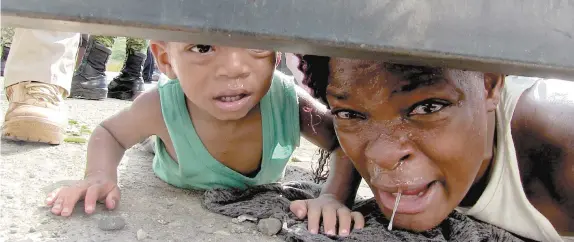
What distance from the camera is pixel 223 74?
1.94 metres

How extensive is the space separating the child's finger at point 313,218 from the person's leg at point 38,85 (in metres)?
1.50

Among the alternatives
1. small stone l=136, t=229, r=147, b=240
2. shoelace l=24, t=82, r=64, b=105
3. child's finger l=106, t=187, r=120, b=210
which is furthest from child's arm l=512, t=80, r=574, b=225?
shoelace l=24, t=82, r=64, b=105

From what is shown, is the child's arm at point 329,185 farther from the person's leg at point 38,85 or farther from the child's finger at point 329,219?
the person's leg at point 38,85

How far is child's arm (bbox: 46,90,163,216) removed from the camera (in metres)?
1.92

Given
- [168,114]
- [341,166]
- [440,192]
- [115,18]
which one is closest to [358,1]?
[115,18]

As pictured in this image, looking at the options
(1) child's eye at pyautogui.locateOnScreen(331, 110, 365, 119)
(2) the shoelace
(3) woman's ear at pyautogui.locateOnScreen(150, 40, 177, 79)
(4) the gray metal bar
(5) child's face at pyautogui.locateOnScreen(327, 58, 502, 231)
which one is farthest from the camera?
(2) the shoelace

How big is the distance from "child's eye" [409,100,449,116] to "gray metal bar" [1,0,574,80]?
0.72m

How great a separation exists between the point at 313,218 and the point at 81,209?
2.65 ft

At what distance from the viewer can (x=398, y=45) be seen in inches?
26.8

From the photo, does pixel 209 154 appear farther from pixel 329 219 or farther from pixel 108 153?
pixel 329 219

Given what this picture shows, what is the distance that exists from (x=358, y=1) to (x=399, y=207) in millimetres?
1075

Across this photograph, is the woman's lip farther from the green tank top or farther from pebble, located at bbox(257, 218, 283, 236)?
the green tank top

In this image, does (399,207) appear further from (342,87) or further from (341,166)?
(341,166)

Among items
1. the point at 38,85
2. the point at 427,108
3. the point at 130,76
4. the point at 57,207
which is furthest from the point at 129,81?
the point at 427,108
